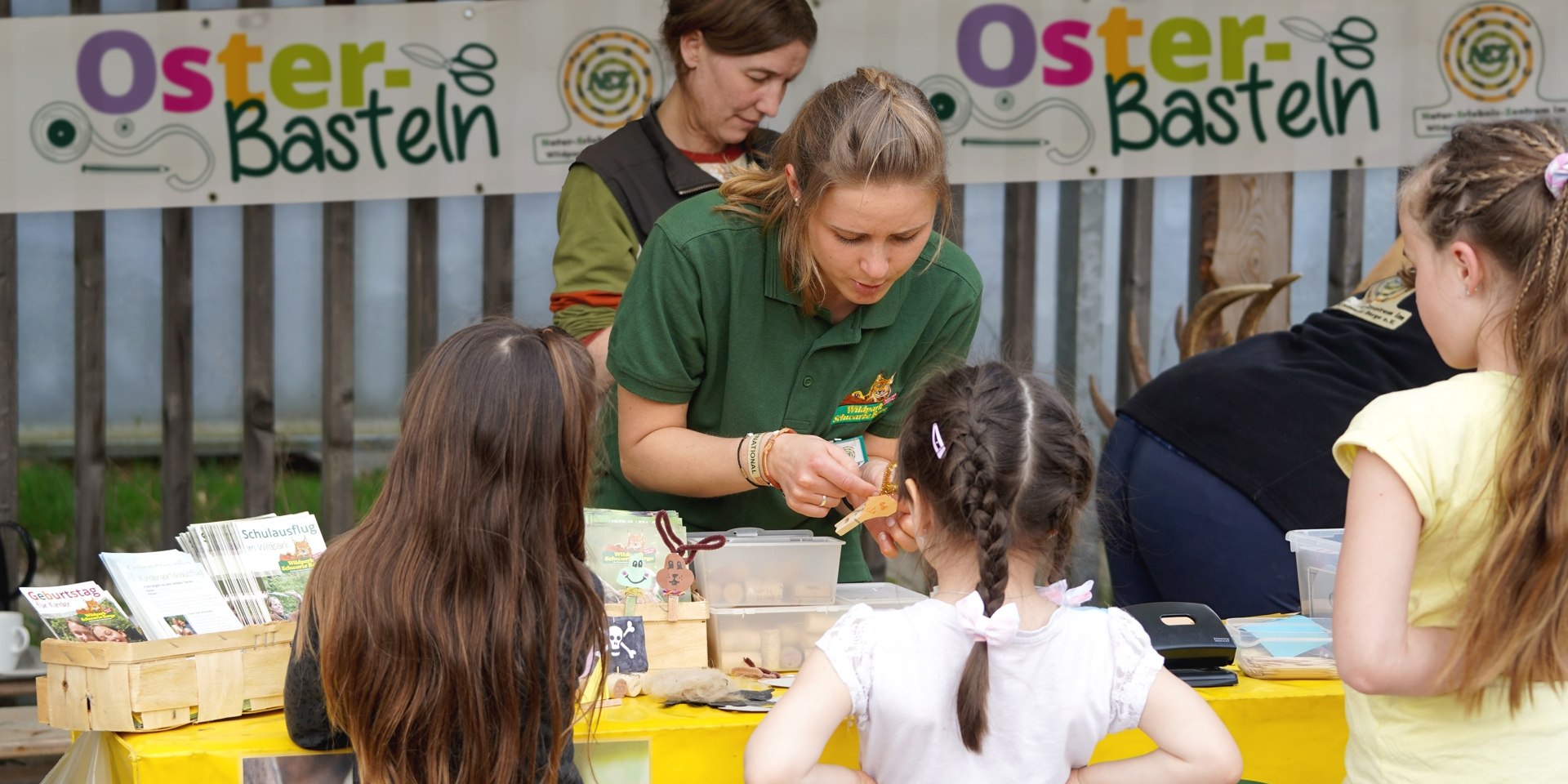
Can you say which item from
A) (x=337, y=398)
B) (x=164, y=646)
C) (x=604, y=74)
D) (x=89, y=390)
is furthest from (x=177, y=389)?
(x=164, y=646)

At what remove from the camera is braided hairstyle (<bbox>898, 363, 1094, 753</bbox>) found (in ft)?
5.31

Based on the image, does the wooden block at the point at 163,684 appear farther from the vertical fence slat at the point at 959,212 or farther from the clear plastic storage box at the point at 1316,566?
the vertical fence slat at the point at 959,212

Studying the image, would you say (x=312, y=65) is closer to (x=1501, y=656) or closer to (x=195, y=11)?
(x=195, y=11)

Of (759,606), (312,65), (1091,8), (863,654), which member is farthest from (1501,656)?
(312,65)

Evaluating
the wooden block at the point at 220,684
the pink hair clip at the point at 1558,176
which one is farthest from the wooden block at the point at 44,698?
the pink hair clip at the point at 1558,176

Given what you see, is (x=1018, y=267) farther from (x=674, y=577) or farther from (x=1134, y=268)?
(x=674, y=577)

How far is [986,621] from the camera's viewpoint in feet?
5.14

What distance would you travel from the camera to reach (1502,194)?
1578mm

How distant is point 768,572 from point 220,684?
2.52ft

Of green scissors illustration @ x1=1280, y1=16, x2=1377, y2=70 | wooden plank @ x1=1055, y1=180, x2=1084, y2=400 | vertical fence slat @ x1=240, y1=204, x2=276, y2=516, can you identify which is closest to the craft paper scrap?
wooden plank @ x1=1055, y1=180, x2=1084, y2=400

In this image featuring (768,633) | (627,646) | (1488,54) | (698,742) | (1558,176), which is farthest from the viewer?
(1488,54)

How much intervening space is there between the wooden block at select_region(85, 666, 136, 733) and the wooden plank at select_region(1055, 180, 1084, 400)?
296cm

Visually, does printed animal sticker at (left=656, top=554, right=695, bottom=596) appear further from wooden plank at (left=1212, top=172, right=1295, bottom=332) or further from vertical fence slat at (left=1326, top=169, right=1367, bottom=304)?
vertical fence slat at (left=1326, top=169, right=1367, bottom=304)

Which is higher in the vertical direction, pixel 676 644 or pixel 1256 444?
pixel 1256 444
